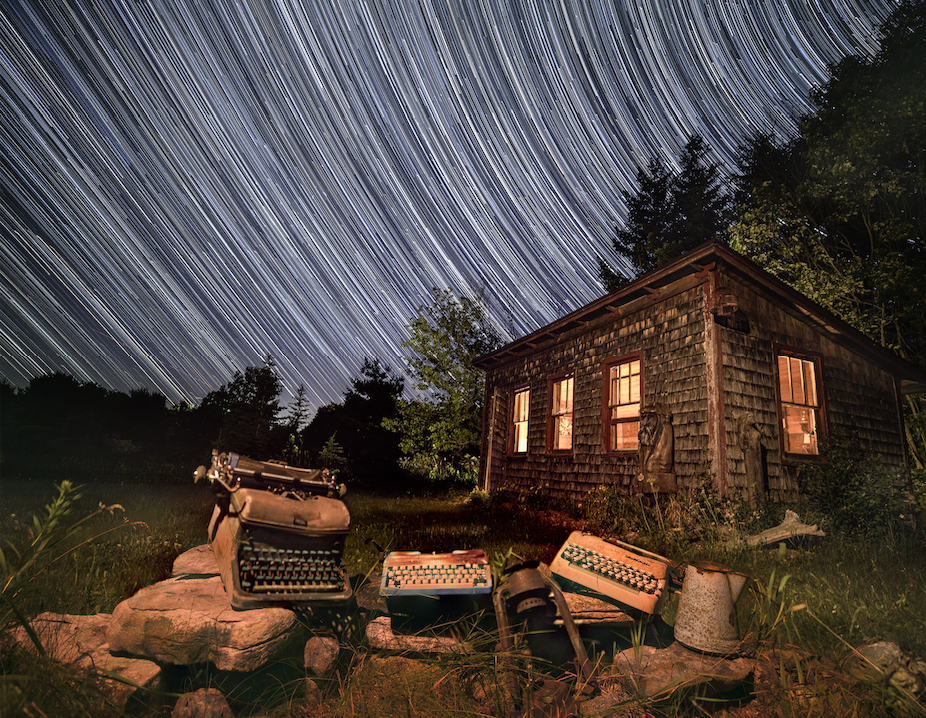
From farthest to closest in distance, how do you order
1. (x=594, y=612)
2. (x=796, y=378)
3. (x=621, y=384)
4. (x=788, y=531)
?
(x=621, y=384) < (x=796, y=378) < (x=788, y=531) < (x=594, y=612)

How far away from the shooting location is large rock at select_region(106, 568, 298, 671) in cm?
319

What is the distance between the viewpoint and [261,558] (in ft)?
11.8

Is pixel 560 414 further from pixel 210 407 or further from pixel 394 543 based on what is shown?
pixel 210 407

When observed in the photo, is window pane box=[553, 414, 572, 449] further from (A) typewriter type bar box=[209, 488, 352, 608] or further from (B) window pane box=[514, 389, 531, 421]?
(A) typewriter type bar box=[209, 488, 352, 608]

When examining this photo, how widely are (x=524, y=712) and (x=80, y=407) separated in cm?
3463

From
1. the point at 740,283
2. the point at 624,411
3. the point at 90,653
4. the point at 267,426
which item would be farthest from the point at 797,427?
the point at 267,426

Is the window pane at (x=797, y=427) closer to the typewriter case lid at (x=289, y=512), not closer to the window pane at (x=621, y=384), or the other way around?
the window pane at (x=621, y=384)

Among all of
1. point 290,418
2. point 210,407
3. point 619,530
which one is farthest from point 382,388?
point 619,530

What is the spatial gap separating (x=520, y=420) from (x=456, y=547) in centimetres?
800

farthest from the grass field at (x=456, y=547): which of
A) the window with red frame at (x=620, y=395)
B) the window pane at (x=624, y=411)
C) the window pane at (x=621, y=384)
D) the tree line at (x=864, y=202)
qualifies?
the tree line at (x=864, y=202)

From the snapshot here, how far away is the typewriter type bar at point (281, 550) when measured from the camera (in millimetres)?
3484

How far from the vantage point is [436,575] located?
12.9ft

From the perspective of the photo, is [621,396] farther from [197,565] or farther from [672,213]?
[672,213]

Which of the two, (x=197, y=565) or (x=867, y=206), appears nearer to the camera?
(x=197, y=565)
